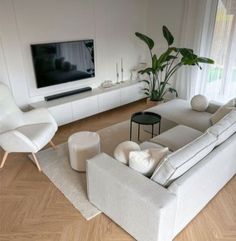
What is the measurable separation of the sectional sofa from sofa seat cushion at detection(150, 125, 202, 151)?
0.51 metres

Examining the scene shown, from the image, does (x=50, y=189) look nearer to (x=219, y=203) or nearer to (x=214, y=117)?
(x=219, y=203)

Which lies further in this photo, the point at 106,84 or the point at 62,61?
the point at 106,84

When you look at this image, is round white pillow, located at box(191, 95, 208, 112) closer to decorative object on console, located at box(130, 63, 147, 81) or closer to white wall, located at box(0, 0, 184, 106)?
white wall, located at box(0, 0, 184, 106)

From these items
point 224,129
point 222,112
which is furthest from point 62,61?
point 224,129

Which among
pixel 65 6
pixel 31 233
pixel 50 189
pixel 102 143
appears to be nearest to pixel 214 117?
pixel 102 143

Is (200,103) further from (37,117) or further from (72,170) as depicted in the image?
(37,117)

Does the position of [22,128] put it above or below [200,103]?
below

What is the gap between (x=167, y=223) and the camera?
5.45 ft

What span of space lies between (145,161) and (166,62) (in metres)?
3.32

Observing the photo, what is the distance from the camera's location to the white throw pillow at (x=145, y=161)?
184cm

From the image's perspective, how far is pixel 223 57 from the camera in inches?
159

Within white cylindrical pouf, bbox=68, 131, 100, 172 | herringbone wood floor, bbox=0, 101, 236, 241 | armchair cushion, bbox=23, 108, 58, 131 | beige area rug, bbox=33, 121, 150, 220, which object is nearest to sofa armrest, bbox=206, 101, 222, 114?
beige area rug, bbox=33, 121, 150, 220

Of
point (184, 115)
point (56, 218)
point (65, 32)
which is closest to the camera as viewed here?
point (56, 218)

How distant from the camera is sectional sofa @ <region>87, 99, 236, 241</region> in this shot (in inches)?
64.9
